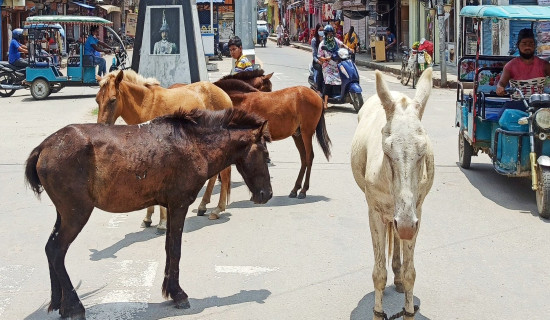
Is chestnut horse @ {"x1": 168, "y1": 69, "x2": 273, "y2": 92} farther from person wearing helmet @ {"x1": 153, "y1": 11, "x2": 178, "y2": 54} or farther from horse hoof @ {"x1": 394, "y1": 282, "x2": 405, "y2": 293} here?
person wearing helmet @ {"x1": 153, "y1": 11, "x2": 178, "y2": 54}

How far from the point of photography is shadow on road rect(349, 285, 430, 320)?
223 inches

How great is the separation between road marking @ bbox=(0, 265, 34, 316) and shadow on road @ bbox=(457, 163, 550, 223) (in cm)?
562

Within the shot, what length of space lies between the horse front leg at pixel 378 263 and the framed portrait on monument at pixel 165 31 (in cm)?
1190

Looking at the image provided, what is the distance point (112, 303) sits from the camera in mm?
5945

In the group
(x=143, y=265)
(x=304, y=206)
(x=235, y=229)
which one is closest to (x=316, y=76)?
(x=304, y=206)

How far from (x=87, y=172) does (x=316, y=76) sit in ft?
45.0

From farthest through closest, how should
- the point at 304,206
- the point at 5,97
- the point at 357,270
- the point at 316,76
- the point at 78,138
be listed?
the point at 5,97 < the point at 316,76 < the point at 304,206 < the point at 357,270 < the point at 78,138

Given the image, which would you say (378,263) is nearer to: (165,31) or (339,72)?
(165,31)

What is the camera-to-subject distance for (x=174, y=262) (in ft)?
19.2

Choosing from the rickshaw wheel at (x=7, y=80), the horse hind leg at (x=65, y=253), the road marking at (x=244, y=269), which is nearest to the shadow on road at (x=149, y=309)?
the horse hind leg at (x=65, y=253)

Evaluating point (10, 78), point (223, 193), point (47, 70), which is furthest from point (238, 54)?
point (10, 78)

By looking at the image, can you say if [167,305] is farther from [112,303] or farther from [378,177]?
[378,177]

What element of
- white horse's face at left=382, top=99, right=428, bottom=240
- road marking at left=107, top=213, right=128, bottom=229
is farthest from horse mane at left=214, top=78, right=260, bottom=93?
white horse's face at left=382, top=99, right=428, bottom=240

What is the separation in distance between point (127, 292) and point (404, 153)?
9.30ft
